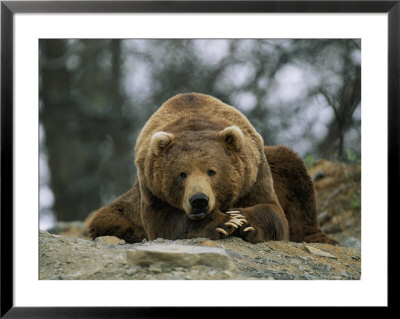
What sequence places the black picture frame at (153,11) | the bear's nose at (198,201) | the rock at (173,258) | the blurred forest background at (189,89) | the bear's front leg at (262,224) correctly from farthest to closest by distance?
the bear's front leg at (262,224) < the blurred forest background at (189,89) < the bear's nose at (198,201) < the black picture frame at (153,11) < the rock at (173,258)

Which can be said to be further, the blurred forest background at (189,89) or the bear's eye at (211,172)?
the bear's eye at (211,172)

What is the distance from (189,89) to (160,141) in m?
0.79

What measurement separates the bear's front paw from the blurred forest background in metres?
1.27

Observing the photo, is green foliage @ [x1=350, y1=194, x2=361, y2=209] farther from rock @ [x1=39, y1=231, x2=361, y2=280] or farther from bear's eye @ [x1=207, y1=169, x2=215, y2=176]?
bear's eye @ [x1=207, y1=169, x2=215, y2=176]

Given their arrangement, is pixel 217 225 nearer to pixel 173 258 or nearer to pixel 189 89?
pixel 173 258

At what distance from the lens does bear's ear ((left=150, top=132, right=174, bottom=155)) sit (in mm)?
5598

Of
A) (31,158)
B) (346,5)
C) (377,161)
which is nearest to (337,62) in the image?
(346,5)

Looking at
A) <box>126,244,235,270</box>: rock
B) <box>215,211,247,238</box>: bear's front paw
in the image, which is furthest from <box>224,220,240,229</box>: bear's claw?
<box>126,244,235,270</box>: rock

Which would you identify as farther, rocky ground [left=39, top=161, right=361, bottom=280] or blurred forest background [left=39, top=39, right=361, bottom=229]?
blurred forest background [left=39, top=39, right=361, bottom=229]

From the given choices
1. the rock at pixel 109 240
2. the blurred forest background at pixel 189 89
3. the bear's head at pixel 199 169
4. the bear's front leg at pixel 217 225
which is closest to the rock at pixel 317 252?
the bear's front leg at pixel 217 225

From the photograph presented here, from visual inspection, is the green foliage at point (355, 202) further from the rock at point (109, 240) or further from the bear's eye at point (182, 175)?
the rock at point (109, 240)

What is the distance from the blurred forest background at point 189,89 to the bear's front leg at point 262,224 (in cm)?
99

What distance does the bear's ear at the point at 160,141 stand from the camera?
5598mm

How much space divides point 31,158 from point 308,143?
321cm
